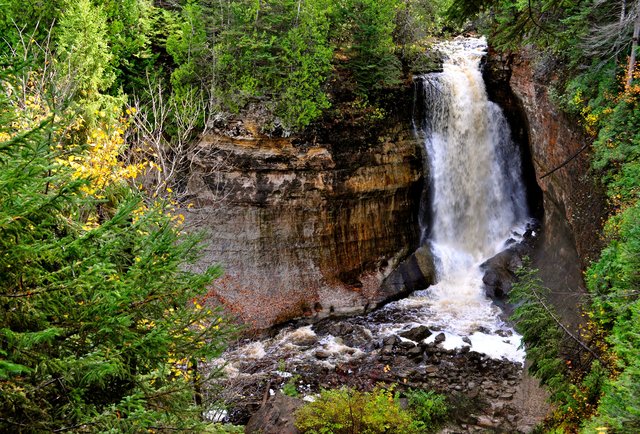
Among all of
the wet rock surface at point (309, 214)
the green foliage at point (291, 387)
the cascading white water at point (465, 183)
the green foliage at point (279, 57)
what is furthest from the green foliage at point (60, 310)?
the cascading white water at point (465, 183)

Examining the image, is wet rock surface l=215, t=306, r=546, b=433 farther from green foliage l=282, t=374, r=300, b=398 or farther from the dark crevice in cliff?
the dark crevice in cliff

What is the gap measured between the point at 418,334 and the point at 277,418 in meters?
6.97

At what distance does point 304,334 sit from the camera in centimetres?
1648

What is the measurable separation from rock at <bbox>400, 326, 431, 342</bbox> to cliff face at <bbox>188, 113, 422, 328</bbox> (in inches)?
104

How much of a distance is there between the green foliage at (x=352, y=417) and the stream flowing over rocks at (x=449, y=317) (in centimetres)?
64

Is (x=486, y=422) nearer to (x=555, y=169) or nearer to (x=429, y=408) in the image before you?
(x=429, y=408)

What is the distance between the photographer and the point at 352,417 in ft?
29.8

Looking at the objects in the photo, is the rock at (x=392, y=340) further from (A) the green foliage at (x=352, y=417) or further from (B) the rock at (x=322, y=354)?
(A) the green foliage at (x=352, y=417)

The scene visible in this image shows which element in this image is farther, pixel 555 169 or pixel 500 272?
pixel 500 272

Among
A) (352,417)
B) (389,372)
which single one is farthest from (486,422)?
(352,417)

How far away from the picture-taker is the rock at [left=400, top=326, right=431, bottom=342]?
15344 mm

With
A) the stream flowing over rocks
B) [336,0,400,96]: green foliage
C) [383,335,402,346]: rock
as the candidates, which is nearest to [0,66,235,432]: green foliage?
the stream flowing over rocks

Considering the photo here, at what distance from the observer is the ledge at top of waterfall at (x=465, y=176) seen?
61.5ft

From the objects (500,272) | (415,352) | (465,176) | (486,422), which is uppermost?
(465,176)
